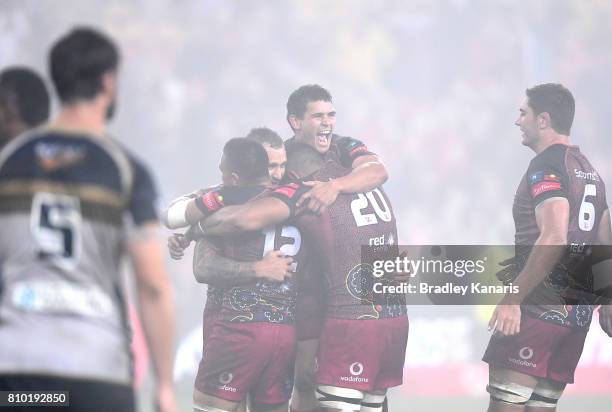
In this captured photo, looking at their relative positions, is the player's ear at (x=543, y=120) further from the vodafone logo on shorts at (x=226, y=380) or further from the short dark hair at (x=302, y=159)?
the vodafone logo on shorts at (x=226, y=380)

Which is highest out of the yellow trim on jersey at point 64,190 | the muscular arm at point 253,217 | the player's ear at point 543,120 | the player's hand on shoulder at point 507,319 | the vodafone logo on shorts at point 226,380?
the player's ear at point 543,120

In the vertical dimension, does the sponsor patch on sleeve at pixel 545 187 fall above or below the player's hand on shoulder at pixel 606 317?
above

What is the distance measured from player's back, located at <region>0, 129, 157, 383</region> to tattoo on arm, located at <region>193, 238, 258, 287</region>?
2920mm

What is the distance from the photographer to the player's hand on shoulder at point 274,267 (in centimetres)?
638

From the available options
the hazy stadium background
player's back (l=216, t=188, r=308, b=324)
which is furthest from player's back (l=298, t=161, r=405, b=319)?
the hazy stadium background

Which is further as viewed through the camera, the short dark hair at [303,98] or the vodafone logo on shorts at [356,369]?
the short dark hair at [303,98]

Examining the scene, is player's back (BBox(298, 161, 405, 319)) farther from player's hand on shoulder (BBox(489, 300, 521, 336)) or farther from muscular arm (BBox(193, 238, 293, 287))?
player's hand on shoulder (BBox(489, 300, 521, 336))

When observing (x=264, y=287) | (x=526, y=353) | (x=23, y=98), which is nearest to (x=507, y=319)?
(x=526, y=353)

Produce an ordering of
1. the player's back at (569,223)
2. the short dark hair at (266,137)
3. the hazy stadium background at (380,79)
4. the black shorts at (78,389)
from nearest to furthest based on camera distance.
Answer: the black shorts at (78,389) < the player's back at (569,223) < the short dark hair at (266,137) < the hazy stadium background at (380,79)

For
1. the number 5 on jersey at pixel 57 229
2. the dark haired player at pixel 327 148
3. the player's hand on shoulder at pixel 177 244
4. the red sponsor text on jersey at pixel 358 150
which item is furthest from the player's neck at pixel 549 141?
the number 5 on jersey at pixel 57 229

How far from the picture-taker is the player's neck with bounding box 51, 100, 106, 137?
3.47 meters

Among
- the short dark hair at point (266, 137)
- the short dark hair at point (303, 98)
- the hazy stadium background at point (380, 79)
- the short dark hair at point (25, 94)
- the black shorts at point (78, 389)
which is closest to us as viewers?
the black shorts at point (78, 389)

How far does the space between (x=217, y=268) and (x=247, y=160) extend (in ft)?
2.49

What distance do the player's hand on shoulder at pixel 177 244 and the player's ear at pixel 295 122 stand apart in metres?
1.05
